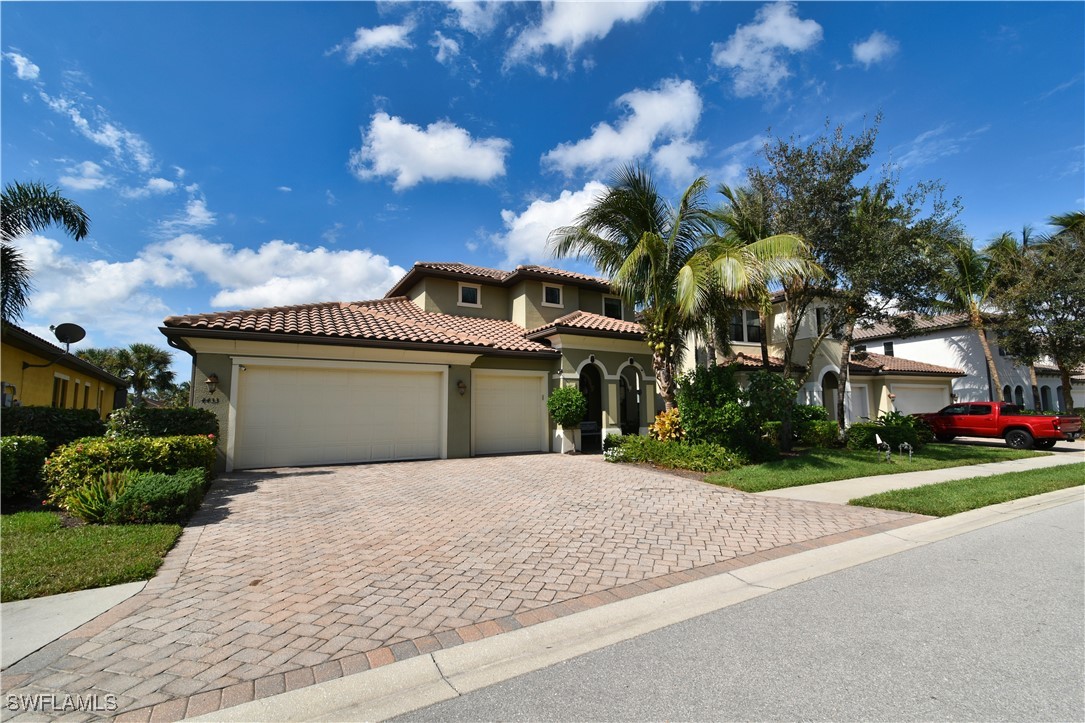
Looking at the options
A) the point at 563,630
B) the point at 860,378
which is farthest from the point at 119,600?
the point at 860,378

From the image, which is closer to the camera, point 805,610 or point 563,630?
point 563,630

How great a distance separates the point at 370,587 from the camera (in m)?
4.42

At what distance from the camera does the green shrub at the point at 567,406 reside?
14852mm

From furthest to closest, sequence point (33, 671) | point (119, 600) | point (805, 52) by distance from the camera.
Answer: point (805, 52), point (119, 600), point (33, 671)

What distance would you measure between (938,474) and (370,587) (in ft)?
42.4

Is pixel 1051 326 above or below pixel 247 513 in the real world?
above

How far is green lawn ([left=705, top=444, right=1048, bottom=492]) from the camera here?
9930 millimetres

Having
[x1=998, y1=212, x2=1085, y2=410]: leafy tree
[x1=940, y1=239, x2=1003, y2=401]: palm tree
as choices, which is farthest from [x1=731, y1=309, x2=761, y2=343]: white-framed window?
[x1=998, y1=212, x2=1085, y2=410]: leafy tree

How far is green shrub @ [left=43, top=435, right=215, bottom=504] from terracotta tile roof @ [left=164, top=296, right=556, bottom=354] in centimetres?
380

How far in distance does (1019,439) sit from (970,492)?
13698 millimetres

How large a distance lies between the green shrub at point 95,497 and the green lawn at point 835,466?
9.80 m

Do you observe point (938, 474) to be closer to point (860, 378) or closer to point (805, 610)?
point (805, 610)

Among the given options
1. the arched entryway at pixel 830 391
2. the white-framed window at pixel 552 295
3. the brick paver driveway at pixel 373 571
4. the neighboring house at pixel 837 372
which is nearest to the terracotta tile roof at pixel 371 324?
the white-framed window at pixel 552 295

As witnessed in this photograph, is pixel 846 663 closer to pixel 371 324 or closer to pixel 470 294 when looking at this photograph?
pixel 371 324
